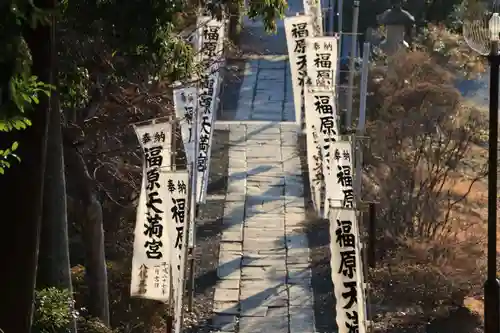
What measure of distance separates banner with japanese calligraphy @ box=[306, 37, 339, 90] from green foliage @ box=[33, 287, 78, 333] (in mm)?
6368

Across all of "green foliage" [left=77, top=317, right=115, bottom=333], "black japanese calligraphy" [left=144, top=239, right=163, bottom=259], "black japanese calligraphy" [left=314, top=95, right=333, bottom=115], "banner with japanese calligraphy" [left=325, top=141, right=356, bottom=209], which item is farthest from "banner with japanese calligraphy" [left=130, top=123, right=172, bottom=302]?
"black japanese calligraphy" [left=314, top=95, right=333, bottom=115]

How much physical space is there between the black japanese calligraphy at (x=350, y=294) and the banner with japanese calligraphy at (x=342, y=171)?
85.8 inches

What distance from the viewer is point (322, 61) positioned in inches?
578

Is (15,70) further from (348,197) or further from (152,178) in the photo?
(348,197)

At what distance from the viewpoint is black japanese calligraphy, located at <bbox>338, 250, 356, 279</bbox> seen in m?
11.1

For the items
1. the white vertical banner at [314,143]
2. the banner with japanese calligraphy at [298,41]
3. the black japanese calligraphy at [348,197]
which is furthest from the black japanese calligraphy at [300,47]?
the black japanese calligraphy at [348,197]

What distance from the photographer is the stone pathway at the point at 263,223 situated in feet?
45.8

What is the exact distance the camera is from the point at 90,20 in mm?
9453

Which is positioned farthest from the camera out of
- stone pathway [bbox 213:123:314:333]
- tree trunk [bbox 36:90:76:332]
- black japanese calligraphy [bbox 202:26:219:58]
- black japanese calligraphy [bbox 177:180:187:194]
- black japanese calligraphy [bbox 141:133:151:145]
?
black japanese calligraphy [bbox 202:26:219:58]

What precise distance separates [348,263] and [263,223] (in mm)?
6064

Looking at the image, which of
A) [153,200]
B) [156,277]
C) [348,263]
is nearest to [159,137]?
[153,200]

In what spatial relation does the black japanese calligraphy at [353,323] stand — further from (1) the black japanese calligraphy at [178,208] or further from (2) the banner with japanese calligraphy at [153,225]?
(1) the black japanese calligraphy at [178,208]

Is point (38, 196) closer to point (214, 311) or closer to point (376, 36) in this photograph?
point (214, 311)

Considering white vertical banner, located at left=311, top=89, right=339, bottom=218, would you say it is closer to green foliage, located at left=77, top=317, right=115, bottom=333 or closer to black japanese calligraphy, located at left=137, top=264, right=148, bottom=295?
black japanese calligraphy, located at left=137, top=264, right=148, bottom=295
